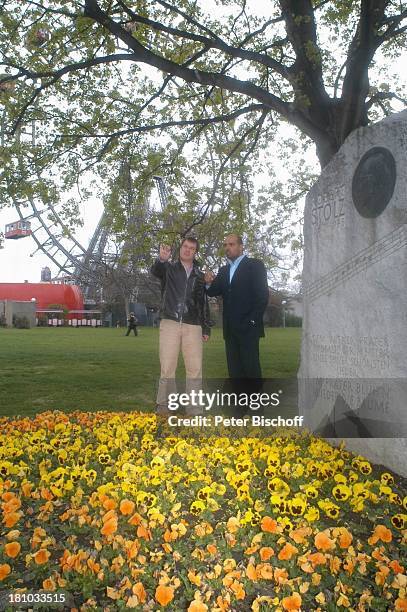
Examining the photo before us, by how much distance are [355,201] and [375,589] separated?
333cm

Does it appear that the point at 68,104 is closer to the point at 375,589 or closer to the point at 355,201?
the point at 355,201

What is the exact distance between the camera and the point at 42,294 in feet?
161

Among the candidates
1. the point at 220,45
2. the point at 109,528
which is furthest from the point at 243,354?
the point at 220,45

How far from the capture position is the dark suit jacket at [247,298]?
6066 mm

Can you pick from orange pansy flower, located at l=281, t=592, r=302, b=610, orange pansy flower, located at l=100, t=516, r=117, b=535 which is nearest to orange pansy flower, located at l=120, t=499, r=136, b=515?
orange pansy flower, located at l=100, t=516, r=117, b=535

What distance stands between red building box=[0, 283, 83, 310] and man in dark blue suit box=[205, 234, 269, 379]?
146 feet

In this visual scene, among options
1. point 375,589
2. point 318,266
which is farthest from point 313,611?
point 318,266

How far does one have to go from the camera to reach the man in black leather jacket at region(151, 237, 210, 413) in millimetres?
6426

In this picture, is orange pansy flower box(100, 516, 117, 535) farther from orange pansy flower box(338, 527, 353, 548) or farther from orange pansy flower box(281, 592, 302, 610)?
orange pansy flower box(338, 527, 353, 548)

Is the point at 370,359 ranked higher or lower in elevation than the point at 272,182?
lower

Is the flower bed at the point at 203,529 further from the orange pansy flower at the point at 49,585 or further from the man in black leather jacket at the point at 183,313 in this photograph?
the man in black leather jacket at the point at 183,313

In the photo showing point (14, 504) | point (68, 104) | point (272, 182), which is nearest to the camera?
point (14, 504)

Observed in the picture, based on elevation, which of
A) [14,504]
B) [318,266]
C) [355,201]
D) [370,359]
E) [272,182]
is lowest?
[14,504]

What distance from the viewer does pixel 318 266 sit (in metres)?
5.65
